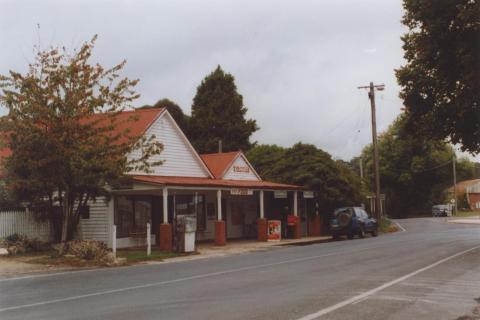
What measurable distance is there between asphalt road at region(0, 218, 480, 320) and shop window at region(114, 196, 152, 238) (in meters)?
9.86

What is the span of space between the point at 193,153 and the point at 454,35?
1451cm

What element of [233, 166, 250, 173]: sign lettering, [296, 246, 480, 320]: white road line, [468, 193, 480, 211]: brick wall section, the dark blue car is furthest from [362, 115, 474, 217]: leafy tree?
[296, 246, 480, 320]: white road line

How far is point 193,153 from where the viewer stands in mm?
32594

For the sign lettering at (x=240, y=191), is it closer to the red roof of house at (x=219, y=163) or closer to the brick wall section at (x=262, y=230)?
the brick wall section at (x=262, y=230)

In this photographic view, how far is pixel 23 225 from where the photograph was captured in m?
26.7

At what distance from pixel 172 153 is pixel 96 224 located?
17.8 ft

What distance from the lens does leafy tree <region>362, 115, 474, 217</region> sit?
284ft

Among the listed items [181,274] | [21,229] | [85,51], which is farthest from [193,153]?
[181,274]

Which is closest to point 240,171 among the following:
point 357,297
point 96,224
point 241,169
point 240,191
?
point 241,169

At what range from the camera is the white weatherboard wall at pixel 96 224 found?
91.1 feet

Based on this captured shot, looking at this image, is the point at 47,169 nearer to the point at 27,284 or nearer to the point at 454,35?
the point at 27,284

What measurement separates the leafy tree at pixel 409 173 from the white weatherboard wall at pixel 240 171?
5095cm

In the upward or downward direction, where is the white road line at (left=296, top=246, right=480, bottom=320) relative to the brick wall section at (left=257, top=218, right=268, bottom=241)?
downward

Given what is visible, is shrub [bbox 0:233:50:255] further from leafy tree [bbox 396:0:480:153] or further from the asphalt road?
leafy tree [bbox 396:0:480:153]
